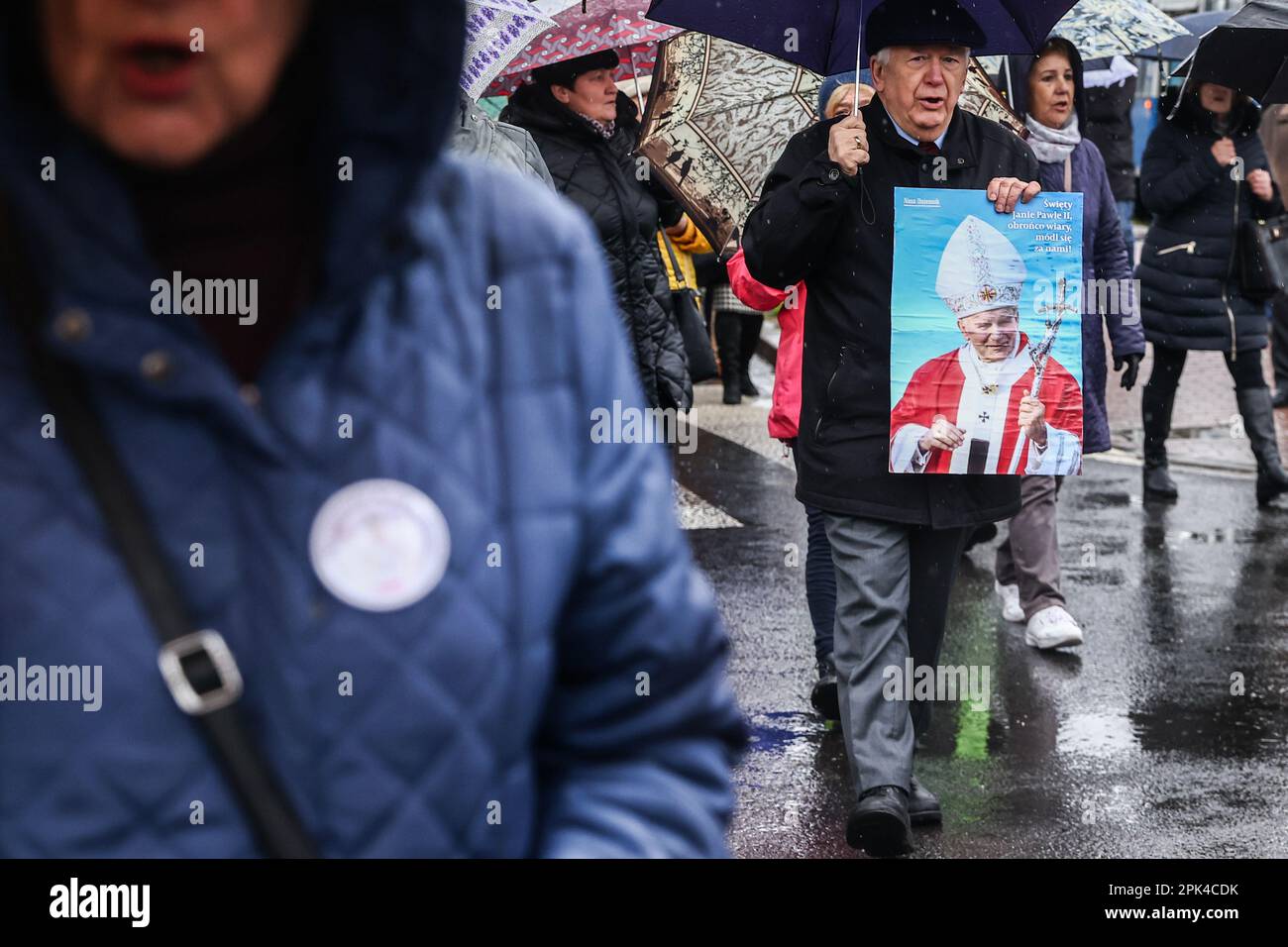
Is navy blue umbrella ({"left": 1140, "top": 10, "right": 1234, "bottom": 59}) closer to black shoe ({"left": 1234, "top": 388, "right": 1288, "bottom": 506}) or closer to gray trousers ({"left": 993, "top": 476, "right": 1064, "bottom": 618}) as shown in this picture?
black shoe ({"left": 1234, "top": 388, "right": 1288, "bottom": 506})

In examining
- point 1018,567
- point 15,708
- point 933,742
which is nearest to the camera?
point 15,708

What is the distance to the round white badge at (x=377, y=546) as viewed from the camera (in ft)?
4.75

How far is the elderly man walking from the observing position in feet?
16.4

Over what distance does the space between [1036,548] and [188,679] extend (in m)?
6.24

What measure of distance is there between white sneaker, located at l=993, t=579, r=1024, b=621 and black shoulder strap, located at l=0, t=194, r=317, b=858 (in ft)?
21.1

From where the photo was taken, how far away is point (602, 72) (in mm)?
6816

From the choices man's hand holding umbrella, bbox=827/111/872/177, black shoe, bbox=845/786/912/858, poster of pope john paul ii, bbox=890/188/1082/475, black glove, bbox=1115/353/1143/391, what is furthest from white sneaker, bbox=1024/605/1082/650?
man's hand holding umbrella, bbox=827/111/872/177

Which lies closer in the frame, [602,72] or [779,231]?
[779,231]

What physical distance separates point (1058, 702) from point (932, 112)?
250cm

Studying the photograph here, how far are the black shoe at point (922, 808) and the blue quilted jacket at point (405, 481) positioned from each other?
3698mm

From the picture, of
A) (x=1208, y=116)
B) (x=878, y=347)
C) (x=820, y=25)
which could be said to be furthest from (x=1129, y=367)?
(x=878, y=347)
